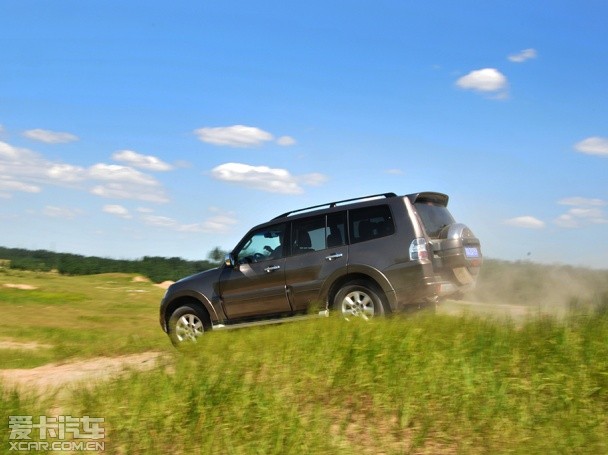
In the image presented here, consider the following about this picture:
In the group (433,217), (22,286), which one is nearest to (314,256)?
(433,217)

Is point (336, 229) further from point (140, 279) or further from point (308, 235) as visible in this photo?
point (140, 279)

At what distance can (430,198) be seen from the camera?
949 cm

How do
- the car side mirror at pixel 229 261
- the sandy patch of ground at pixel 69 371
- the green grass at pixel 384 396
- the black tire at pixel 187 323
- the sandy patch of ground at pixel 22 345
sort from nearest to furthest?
the green grass at pixel 384 396 → the sandy patch of ground at pixel 69 371 → the car side mirror at pixel 229 261 → the black tire at pixel 187 323 → the sandy patch of ground at pixel 22 345

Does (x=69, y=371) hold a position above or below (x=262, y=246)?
below

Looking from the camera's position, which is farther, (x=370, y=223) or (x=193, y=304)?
(x=193, y=304)

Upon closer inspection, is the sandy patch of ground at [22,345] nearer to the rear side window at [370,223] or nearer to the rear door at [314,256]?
the rear door at [314,256]

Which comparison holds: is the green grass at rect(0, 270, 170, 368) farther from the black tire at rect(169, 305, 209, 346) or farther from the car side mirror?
the car side mirror

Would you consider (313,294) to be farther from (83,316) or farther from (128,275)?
(128,275)

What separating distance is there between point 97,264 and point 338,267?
29.7 meters

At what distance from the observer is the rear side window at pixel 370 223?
29.7 feet

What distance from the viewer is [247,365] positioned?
20.8 feet

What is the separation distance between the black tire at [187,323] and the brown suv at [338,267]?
0.6 inches

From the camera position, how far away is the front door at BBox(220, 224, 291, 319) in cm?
974

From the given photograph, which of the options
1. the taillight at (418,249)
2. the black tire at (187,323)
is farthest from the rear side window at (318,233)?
the black tire at (187,323)
